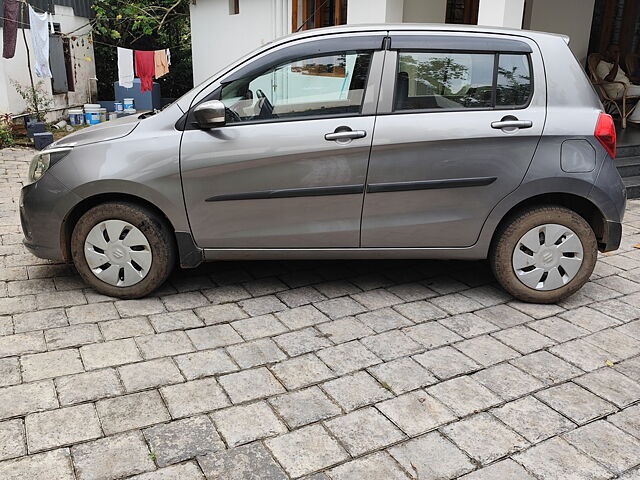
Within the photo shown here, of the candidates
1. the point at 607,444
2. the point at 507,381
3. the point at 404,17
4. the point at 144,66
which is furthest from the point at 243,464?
the point at 144,66

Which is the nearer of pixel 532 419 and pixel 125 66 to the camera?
pixel 532 419

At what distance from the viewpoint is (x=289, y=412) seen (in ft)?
9.80

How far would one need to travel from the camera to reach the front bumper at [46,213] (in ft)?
13.3

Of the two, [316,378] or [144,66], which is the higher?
[144,66]

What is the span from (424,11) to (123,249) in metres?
6.53

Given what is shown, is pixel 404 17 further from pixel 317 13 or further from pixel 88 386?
pixel 88 386

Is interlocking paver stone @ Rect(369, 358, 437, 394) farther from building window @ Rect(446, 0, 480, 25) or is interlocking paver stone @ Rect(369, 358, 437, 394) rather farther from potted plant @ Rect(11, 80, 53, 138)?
potted plant @ Rect(11, 80, 53, 138)

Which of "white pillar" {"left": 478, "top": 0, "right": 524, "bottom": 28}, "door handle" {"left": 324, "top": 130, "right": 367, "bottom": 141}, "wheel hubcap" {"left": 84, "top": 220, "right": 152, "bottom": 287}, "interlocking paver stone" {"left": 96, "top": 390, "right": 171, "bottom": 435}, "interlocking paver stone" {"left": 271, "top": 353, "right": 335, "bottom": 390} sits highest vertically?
"white pillar" {"left": 478, "top": 0, "right": 524, "bottom": 28}

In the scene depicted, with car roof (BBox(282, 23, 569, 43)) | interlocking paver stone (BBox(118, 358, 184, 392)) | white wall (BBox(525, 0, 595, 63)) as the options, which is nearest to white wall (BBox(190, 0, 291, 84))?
white wall (BBox(525, 0, 595, 63))

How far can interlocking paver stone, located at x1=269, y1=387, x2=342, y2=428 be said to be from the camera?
2939mm

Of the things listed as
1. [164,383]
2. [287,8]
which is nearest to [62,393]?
[164,383]

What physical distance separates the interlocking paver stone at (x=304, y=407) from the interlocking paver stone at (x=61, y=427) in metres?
0.85

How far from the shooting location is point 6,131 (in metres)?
11.1

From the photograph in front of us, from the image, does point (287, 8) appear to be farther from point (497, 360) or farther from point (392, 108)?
point (497, 360)
